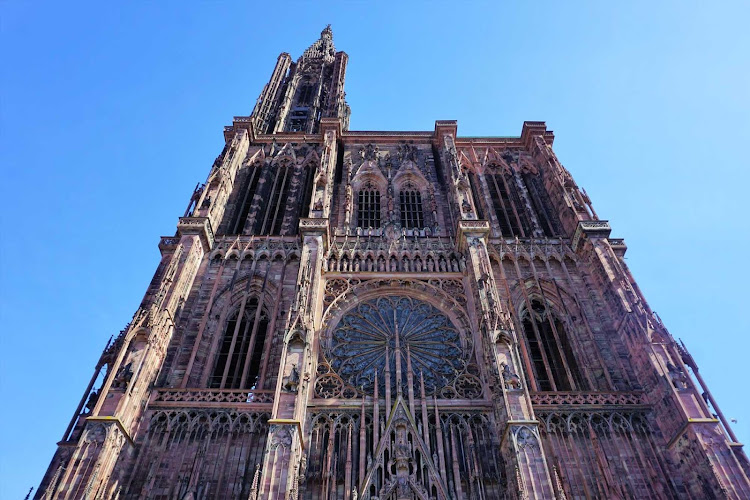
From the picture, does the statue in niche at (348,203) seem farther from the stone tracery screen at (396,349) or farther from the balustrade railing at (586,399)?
the balustrade railing at (586,399)

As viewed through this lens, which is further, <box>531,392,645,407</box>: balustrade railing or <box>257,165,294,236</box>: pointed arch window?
<box>257,165,294,236</box>: pointed arch window

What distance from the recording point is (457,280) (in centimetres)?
2244

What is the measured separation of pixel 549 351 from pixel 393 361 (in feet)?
20.3

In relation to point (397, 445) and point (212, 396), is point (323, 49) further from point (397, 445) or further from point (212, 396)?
point (397, 445)

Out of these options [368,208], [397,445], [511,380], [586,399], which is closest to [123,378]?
[397,445]

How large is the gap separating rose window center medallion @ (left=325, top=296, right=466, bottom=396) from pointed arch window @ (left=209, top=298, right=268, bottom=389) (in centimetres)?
287

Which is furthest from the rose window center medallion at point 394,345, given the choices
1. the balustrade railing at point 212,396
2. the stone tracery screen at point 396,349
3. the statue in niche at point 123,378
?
the statue in niche at point 123,378

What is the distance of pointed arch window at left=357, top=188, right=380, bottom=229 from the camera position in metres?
26.7

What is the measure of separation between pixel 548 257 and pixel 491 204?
16.1ft

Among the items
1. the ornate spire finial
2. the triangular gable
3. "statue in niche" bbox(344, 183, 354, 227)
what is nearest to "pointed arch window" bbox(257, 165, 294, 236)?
"statue in niche" bbox(344, 183, 354, 227)

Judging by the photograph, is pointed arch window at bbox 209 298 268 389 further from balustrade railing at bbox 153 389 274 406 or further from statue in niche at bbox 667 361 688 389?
statue in niche at bbox 667 361 688 389

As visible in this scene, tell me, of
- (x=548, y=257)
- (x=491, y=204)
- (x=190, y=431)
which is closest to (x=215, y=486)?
(x=190, y=431)

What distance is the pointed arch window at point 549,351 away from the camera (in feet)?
63.6

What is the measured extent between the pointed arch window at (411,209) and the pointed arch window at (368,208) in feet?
4.21
